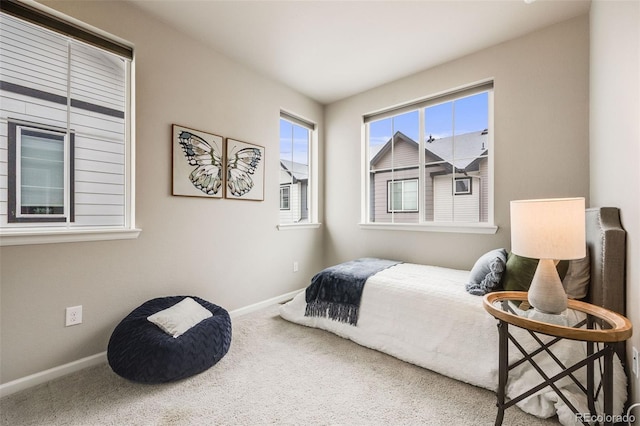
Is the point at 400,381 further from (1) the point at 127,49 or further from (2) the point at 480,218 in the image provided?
(1) the point at 127,49

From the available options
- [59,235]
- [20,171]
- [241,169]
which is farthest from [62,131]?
[241,169]

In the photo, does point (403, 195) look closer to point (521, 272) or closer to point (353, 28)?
point (521, 272)

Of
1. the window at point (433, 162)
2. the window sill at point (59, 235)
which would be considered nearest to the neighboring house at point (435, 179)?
the window at point (433, 162)

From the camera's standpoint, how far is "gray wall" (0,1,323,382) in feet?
5.56

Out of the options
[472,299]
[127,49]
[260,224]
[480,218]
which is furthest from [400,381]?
[127,49]

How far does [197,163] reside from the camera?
2.46m

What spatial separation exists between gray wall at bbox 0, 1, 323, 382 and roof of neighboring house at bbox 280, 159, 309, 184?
0.65 feet

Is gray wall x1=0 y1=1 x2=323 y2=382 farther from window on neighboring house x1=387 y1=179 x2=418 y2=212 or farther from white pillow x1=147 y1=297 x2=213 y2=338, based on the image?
window on neighboring house x1=387 y1=179 x2=418 y2=212

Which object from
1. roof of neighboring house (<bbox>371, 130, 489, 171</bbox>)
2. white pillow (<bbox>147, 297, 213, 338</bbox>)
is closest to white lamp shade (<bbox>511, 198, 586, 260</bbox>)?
roof of neighboring house (<bbox>371, 130, 489, 171</bbox>)

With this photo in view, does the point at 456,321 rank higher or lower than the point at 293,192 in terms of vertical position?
lower

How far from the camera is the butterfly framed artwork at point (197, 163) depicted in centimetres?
233

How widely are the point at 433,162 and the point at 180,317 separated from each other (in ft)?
9.20

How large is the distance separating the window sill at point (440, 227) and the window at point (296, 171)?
0.85m

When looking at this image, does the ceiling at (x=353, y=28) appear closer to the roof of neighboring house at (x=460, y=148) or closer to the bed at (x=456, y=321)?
the roof of neighboring house at (x=460, y=148)
